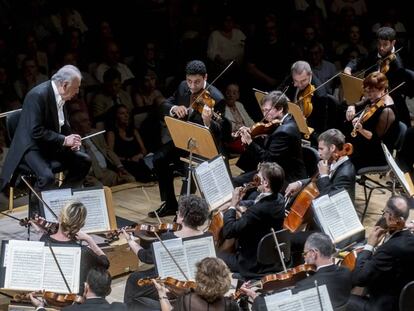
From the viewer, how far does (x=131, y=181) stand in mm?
8469

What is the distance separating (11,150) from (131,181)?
2011 millimetres

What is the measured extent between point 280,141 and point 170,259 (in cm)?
187

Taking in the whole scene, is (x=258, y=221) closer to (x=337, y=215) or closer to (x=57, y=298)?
(x=337, y=215)

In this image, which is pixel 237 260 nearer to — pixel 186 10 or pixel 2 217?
pixel 2 217

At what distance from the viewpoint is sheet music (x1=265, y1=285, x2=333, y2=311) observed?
15.6ft

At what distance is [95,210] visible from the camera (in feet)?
20.4

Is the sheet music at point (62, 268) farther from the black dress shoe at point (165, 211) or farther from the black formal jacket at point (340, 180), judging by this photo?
the black dress shoe at point (165, 211)

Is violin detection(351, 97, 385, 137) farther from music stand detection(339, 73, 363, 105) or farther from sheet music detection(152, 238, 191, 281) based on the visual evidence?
sheet music detection(152, 238, 191, 281)

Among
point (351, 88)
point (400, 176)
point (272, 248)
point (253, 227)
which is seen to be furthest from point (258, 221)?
point (351, 88)

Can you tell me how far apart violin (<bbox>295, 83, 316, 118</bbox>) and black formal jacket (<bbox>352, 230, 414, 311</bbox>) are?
268 centimetres

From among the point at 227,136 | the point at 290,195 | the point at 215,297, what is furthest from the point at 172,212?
the point at 215,297

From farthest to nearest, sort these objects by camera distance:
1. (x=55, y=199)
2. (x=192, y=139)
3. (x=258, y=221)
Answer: (x=192, y=139) → (x=55, y=199) → (x=258, y=221)

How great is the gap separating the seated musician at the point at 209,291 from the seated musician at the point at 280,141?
7.26 feet

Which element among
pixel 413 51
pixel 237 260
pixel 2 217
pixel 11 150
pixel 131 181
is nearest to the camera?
pixel 237 260
